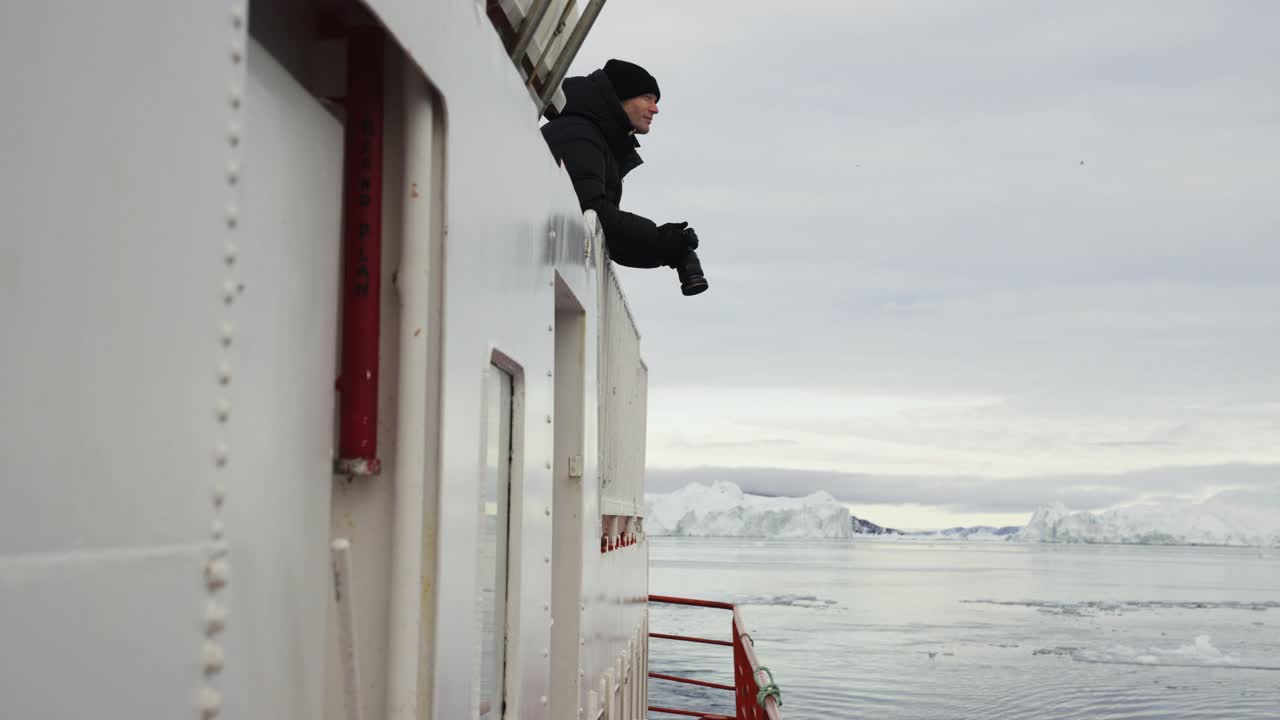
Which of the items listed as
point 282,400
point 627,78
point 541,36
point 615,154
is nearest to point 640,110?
point 627,78

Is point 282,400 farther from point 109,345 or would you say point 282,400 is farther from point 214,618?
point 109,345

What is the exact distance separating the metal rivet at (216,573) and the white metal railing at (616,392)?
387cm

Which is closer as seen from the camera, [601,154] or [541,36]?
[541,36]

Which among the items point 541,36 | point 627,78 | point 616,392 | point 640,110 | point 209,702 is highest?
point 627,78

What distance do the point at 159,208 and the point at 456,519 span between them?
1218mm

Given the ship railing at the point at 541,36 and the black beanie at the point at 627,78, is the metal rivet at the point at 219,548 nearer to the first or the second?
the ship railing at the point at 541,36

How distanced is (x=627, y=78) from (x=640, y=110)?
0.20 meters

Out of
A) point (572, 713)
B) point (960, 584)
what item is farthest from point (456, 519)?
point (960, 584)

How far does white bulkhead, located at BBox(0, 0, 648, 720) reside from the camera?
117 centimetres

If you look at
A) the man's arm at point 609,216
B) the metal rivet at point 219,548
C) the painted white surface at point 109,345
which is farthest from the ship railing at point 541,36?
the metal rivet at point 219,548

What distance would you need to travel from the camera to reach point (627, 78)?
702 centimetres

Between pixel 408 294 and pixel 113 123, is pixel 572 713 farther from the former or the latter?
pixel 113 123

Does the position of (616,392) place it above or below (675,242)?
below

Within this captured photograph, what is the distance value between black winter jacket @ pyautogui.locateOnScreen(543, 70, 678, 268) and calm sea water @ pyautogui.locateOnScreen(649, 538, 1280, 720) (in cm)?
3218
